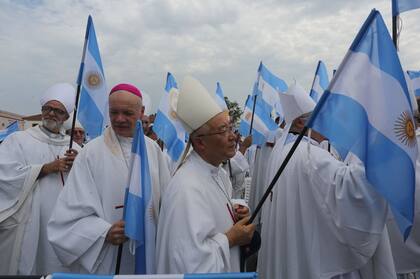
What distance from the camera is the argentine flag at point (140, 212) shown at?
111 inches

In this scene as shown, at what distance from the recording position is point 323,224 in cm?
329

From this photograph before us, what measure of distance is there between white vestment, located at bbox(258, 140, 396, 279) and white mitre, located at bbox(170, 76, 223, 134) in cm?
103

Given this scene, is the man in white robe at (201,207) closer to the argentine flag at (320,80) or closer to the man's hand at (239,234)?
the man's hand at (239,234)

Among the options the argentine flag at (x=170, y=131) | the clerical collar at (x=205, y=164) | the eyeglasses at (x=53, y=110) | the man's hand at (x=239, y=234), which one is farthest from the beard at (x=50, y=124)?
the man's hand at (x=239, y=234)

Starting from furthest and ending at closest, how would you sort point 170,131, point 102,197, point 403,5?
point 170,131, point 102,197, point 403,5

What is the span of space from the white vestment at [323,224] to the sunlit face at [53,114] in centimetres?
249

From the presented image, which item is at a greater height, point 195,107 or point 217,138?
point 195,107

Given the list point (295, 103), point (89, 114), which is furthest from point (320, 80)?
point (89, 114)

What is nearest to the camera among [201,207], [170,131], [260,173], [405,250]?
[201,207]

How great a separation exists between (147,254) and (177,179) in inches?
27.7

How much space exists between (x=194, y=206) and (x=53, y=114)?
112 inches

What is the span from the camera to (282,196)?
3.72 m

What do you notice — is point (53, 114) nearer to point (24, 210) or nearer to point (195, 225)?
point (24, 210)

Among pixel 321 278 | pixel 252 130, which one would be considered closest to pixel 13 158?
pixel 321 278
